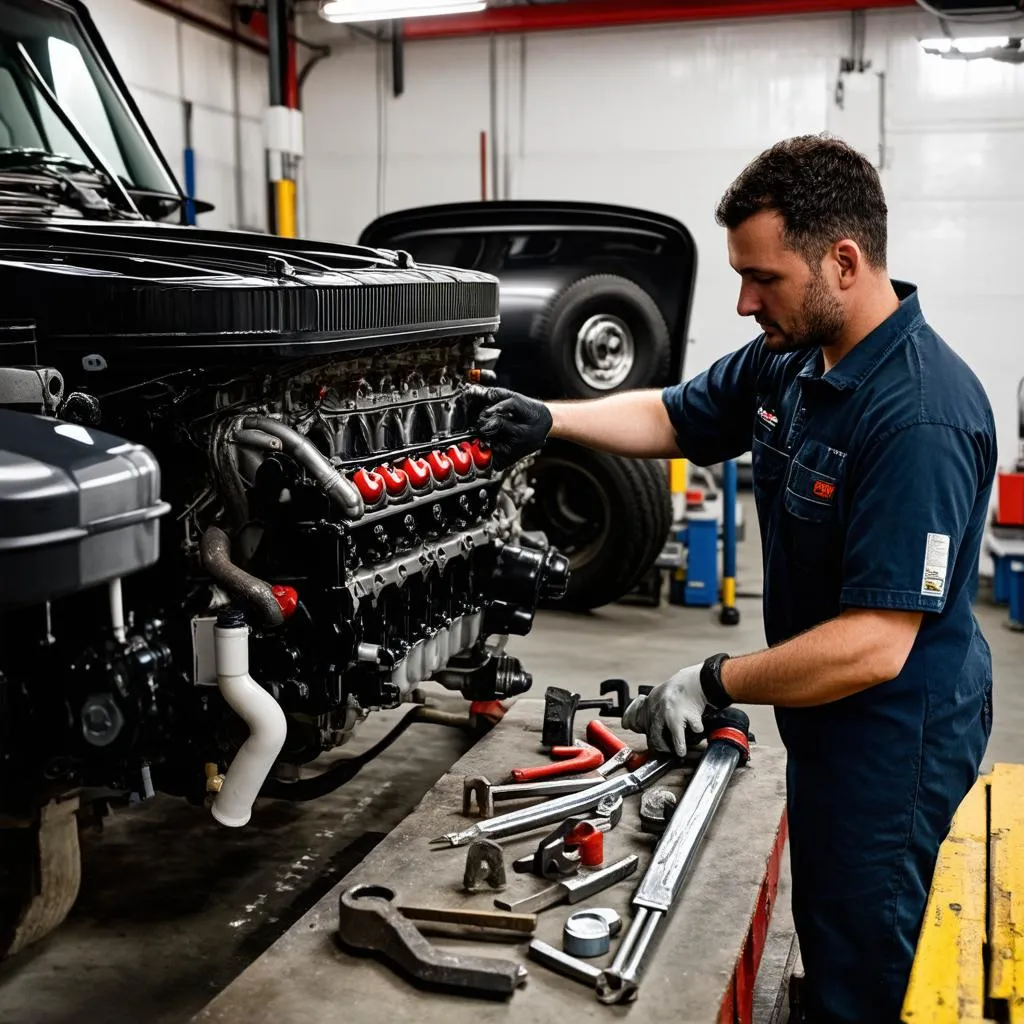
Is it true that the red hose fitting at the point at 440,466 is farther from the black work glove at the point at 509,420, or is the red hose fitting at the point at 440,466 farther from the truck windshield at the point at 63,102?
the truck windshield at the point at 63,102

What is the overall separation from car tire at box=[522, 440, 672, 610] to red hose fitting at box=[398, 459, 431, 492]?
6.97ft

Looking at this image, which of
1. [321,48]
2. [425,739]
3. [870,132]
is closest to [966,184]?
[870,132]

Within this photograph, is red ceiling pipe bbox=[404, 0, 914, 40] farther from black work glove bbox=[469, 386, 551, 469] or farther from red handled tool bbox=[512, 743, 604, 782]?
red handled tool bbox=[512, 743, 604, 782]

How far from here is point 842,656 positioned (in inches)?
70.3

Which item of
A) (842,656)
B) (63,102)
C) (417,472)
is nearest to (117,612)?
(417,472)

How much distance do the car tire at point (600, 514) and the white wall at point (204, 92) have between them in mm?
3920

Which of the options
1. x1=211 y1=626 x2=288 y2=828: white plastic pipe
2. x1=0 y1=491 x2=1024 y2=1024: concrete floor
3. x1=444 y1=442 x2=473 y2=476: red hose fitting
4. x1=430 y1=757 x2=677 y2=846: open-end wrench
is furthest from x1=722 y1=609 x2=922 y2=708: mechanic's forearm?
x1=0 y1=491 x2=1024 y2=1024: concrete floor

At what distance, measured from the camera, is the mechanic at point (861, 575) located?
1.79 meters

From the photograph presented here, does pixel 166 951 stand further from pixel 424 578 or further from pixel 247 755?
pixel 424 578

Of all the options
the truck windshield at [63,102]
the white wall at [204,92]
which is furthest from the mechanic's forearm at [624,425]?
the white wall at [204,92]

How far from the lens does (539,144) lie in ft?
26.9

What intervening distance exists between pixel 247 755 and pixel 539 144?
6885 millimetres

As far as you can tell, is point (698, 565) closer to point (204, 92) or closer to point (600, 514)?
point (600, 514)

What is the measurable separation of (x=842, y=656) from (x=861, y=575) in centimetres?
13
